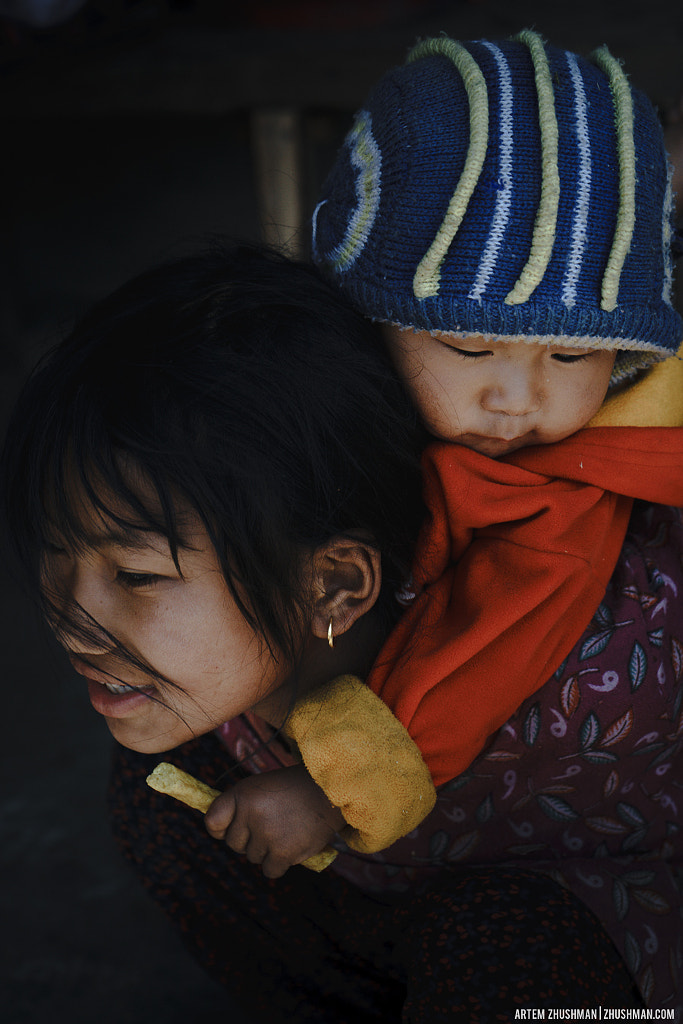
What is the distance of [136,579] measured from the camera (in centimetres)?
85

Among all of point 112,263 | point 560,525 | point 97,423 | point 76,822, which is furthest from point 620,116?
point 112,263

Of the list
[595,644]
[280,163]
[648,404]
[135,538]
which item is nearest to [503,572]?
[595,644]

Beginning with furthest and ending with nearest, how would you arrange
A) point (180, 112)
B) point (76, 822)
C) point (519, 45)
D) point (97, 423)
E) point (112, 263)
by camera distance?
point (112, 263)
point (180, 112)
point (76, 822)
point (519, 45)
point (97, 423)

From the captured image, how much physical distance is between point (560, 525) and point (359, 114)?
0.52m

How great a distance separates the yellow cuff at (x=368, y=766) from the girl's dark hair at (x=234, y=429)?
0.32 feet

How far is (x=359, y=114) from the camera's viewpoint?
3.30ft

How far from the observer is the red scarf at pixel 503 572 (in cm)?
85

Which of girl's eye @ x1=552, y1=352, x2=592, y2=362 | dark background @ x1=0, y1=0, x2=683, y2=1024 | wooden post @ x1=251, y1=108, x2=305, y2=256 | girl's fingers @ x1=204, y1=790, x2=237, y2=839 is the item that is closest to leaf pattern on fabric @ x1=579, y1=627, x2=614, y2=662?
girl's eye @ x1=552, y1=352, x2=592, y2=362

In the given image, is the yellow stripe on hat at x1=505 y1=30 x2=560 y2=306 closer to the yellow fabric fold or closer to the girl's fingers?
the yellow fabric fold

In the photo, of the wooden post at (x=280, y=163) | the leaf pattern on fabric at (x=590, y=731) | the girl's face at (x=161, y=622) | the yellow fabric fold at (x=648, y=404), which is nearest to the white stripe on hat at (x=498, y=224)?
the yellow fabric fold at (x=648, y=404)

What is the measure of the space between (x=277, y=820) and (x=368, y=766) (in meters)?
0.13

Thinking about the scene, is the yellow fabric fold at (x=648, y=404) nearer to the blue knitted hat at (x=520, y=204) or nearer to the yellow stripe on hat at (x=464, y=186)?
the blue knitted hat at (x=520, y=204)

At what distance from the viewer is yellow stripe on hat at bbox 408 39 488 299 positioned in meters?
0.83

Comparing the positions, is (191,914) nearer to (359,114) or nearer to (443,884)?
(443,884)
